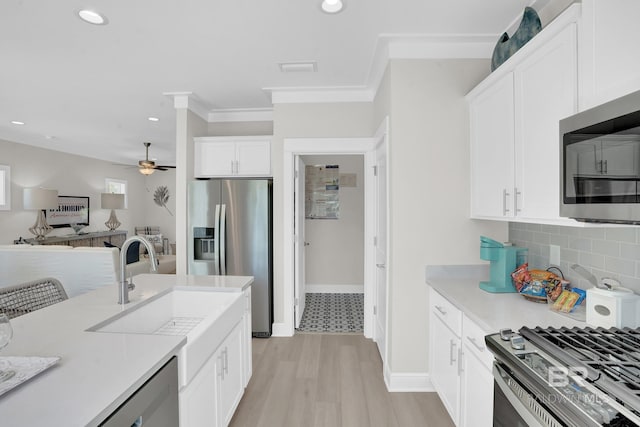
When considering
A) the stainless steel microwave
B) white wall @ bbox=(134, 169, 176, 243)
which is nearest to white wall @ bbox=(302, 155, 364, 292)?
the stainless steel microwave

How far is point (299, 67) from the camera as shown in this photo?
113 inches

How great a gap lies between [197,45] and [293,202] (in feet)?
5.55

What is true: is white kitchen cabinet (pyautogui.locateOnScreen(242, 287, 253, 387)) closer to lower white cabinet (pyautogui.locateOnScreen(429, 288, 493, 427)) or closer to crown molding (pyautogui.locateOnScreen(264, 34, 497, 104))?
lower white cabinet (pyautogui.locateOnScreen(429, 288, 493, 427))

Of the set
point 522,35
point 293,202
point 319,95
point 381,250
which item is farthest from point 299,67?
point 381,250

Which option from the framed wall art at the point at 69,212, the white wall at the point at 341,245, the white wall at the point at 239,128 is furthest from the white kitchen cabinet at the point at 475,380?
the framed wall art at the point at 69,212

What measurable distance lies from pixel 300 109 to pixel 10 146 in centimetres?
541

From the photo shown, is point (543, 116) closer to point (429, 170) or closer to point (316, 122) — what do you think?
point (429, 170)

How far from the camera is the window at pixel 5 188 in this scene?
212 inches

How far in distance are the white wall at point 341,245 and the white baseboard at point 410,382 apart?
2832mm

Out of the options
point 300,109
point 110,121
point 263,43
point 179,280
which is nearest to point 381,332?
point 179,280

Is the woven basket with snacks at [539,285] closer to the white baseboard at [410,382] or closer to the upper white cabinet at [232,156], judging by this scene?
the white baseboard at [410,382]

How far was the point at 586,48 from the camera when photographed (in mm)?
1276

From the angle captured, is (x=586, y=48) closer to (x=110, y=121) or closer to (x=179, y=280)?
(x=179, y=280)

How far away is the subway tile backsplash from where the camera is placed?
1.54 metres
